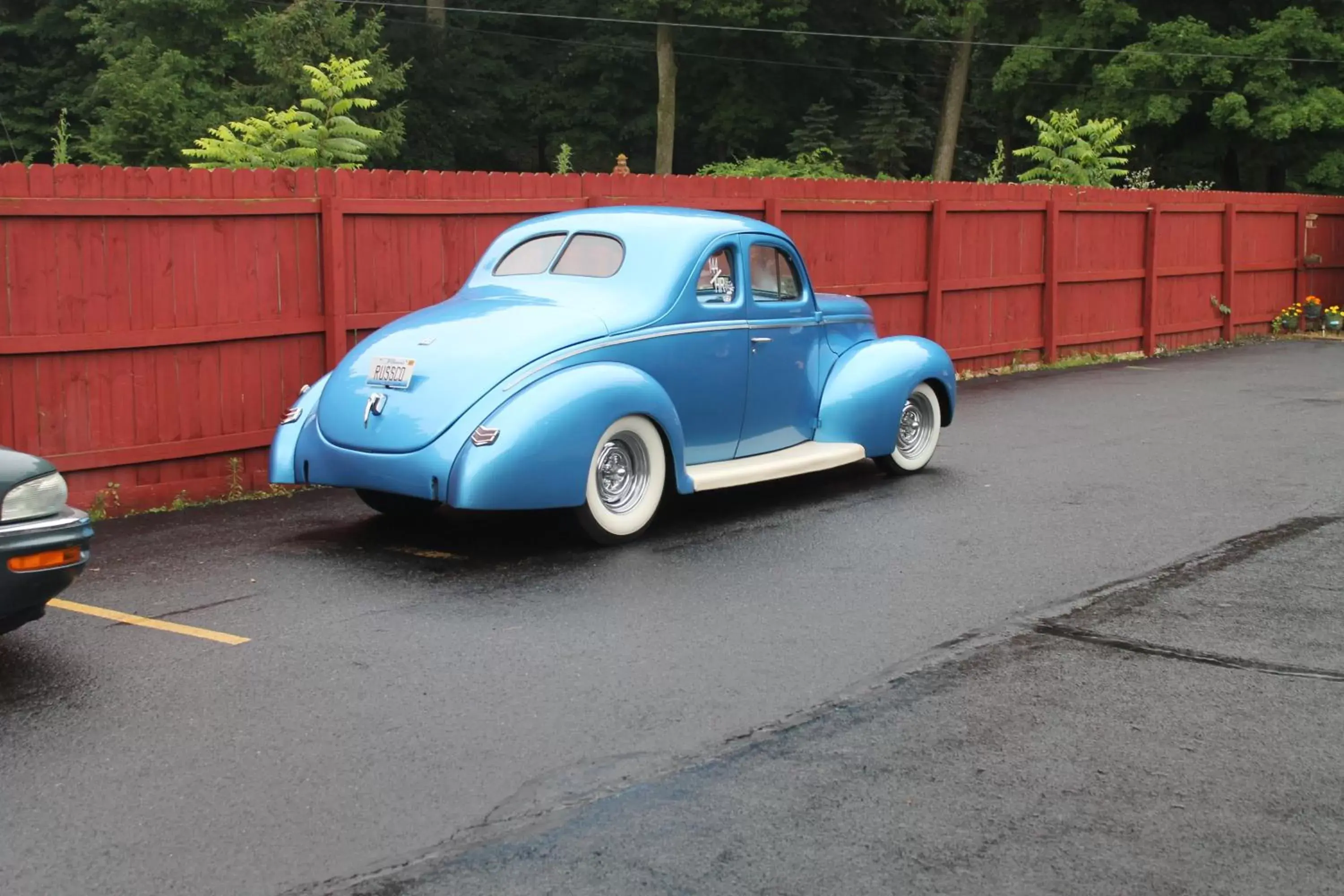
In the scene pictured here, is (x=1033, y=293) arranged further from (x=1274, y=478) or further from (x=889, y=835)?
(x=889, y=835)

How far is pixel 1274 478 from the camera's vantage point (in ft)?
32.9

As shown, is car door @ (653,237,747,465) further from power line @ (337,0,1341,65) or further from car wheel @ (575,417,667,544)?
power line @ (337,0,1341,65)

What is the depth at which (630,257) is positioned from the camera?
861cm

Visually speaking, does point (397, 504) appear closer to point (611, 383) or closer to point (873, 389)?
point (611, 383)

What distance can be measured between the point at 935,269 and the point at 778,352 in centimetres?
686

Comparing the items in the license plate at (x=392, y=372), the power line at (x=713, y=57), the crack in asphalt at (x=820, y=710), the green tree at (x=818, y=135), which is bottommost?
the crack in asphalt at (x=820, y=710)

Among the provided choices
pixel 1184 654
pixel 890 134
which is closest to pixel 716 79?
pixel 890 134

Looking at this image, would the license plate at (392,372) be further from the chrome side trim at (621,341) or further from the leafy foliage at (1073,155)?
the leafy foliage at (1073,155)

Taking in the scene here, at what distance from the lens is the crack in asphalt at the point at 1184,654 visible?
Answer: 5.74 metres

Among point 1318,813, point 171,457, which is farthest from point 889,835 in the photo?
point 171,457

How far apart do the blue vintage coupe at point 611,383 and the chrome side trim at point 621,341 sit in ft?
0.03

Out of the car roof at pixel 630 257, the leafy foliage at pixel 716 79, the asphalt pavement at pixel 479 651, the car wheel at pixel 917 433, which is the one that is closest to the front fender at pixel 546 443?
the asphalt pavement at pixel 479 651

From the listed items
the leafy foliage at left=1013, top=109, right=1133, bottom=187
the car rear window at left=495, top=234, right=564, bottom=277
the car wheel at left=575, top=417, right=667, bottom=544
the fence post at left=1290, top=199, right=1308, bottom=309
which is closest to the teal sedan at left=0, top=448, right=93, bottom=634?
the car wheel at left=575, top=417, right=667, bottom=544

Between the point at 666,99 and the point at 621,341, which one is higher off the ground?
the point at 666,99
